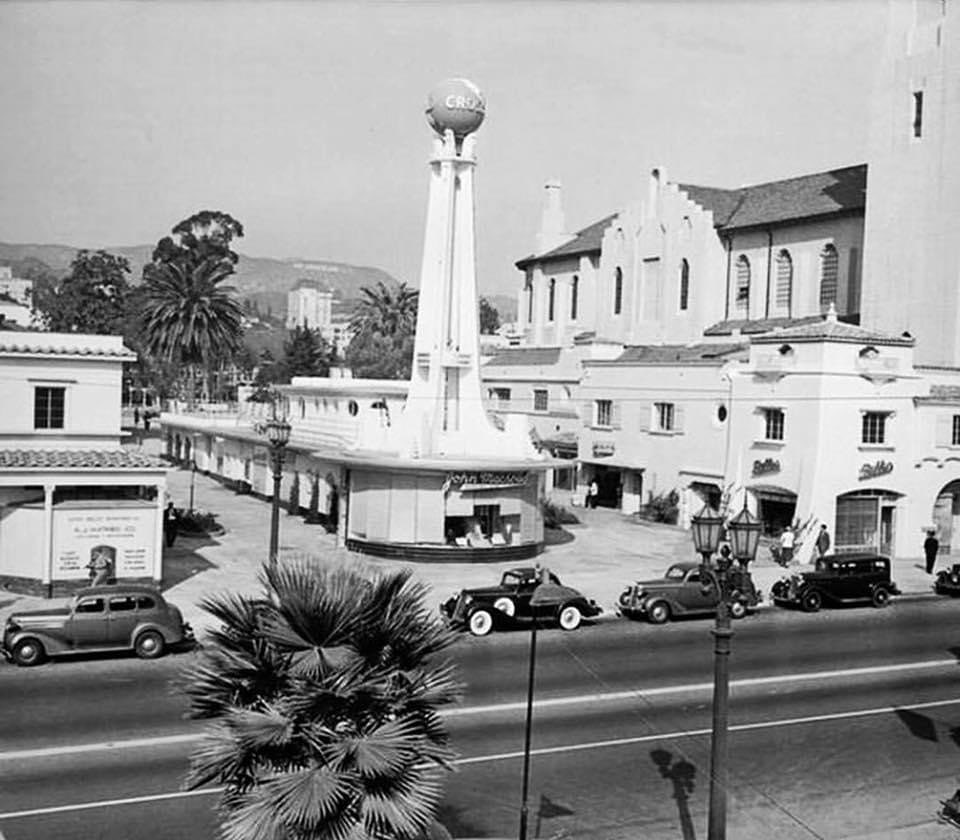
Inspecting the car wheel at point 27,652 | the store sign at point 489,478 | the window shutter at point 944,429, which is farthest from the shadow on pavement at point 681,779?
the window shutter at point 944,429

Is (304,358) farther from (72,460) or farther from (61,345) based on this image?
(72,460)

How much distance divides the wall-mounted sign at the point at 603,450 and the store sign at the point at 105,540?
2308 centimetres

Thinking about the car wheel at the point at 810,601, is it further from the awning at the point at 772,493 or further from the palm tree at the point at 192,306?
the palm tree at the point at 192,306

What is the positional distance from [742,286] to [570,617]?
110 feet

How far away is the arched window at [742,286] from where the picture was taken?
55.2 metres

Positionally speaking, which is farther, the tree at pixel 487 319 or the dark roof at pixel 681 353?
the tree at pixel 487 319

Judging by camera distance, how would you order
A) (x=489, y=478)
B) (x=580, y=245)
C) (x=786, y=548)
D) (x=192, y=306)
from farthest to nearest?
(x=580, y=245), (x=192, y=306), (x=786, y=548), (x=489, y=478)

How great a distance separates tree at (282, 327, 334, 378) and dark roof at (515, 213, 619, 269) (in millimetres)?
29993

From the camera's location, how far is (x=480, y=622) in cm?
2441

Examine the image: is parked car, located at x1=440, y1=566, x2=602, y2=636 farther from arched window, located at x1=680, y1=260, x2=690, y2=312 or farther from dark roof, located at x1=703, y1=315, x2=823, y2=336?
arched window, located at x1=680, y1=260, x2=690, y2=312

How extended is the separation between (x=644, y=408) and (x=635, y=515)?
3992 millimetres

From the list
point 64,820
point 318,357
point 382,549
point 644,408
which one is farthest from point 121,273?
point 64,820

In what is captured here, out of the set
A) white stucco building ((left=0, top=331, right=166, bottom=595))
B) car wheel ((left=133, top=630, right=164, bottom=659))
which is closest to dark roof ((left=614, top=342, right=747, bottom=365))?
white stucco building ((left=0, top=331, right=166, bottom=595))

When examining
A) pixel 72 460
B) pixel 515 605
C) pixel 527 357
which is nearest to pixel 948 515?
pixel 515 605
